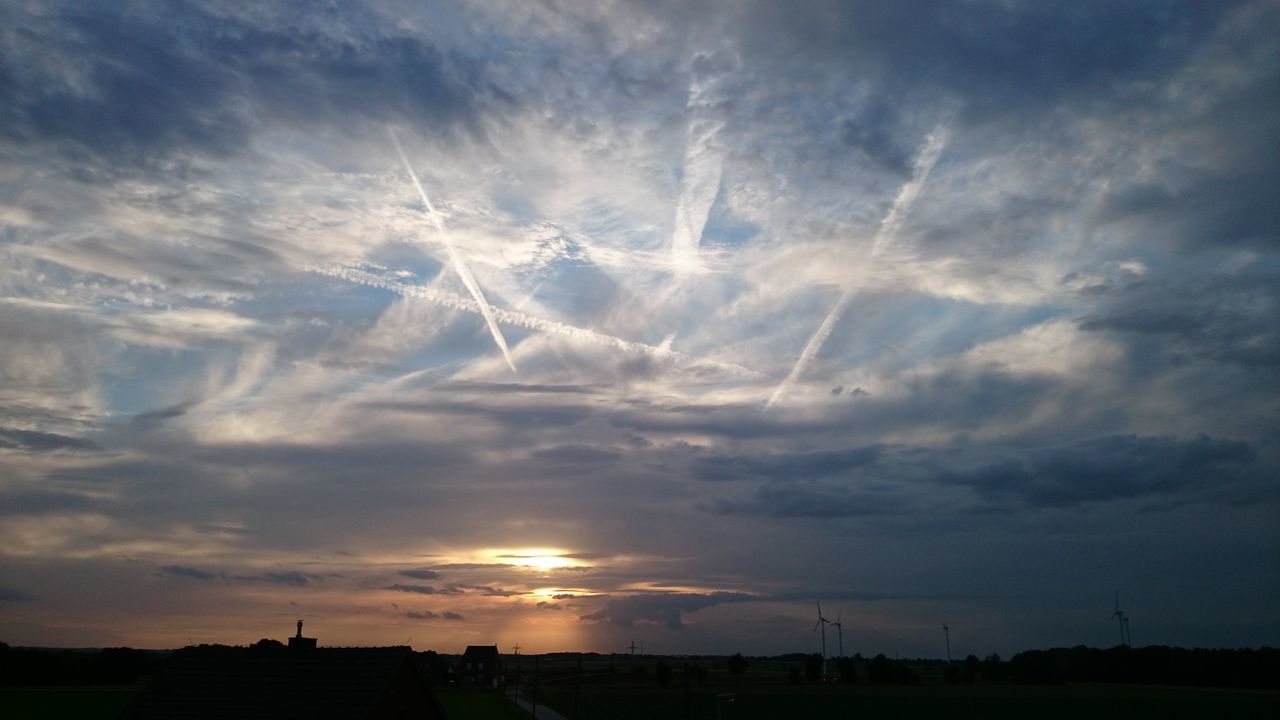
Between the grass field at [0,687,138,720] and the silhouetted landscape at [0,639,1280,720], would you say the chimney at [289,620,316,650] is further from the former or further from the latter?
the grass field at [0,687,138,720]

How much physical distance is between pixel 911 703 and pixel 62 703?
115511 mm

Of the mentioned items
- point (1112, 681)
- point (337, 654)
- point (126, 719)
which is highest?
point (337, 654)

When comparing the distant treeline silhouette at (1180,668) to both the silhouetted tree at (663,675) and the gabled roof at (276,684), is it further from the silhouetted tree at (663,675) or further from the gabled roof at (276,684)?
the gabled roof at (276,684)

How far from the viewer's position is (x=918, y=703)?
132 metres

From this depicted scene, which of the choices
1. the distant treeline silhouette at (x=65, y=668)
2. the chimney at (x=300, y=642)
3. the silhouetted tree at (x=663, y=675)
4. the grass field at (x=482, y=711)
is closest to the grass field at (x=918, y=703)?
the grass field at (x=482, y=711)

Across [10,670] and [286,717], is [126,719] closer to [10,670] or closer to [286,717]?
[286,717]

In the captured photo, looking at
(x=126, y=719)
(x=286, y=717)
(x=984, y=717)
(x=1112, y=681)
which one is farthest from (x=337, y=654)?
(x=1112, y=681)

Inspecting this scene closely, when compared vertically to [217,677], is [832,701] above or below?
below

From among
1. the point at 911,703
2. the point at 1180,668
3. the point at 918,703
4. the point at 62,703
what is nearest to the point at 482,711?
the point at 62,703

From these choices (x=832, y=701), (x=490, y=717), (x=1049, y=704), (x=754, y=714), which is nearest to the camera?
(x=490, y=717)

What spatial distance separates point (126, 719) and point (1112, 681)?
683 ft

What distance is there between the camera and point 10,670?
147m

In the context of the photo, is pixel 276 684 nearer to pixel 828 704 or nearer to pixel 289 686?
pixel 289 686

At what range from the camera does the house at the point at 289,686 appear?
46.4 meters
